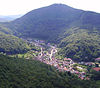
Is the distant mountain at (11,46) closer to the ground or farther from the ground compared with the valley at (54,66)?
farther from the ground

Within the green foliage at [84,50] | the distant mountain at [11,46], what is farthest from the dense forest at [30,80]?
the distant mountain at [11,46]

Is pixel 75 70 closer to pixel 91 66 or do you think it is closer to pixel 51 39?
pixel 91 66

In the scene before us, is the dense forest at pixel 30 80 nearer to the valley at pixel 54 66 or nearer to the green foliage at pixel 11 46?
the valley at pixel 54 66

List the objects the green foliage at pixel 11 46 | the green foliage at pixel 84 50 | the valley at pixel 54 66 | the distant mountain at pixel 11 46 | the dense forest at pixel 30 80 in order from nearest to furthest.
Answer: the dense forest at pixel 30 80, the valley at pixel 54 66, the green foliage at pixel 84 50, the distant mountain at pixel 11 46, the green foliage at pixel 11 46

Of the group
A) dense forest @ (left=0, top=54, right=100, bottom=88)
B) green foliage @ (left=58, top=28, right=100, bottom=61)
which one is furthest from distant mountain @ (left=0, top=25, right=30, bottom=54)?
dense forest @ (left=0, top=54, right=100, bottom=88)

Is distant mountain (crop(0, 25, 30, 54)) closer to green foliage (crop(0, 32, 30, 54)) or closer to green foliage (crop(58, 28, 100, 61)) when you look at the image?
green foliage (crop(0, 32, 30, 54))

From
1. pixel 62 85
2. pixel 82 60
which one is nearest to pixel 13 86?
pixel 62 85

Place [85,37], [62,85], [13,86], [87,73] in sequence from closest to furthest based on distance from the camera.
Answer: [13,86] → [62,85] → [87,73] → [85,37]

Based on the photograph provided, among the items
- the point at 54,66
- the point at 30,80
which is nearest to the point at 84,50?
the point at 54,66

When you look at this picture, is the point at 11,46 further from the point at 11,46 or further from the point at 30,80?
the point at 30,80

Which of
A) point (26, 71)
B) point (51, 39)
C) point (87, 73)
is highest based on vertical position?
point (51, 39)

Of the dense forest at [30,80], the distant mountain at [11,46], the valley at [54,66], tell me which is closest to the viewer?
the dense forest at [30,80]
